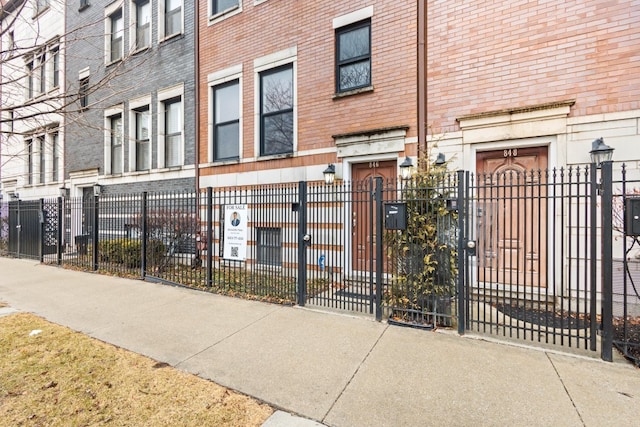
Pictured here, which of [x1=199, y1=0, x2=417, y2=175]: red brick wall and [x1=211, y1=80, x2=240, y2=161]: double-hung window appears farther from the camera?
[x1=211, y1=80, x2=240, y2=161]: double-hung window

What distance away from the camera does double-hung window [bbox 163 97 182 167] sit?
10.6 m

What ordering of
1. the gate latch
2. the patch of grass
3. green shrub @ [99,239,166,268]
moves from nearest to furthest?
1. the patch of grass
2. the gate latch
3. green shrub @ [99,239,166,268]

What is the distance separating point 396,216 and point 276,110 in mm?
5393

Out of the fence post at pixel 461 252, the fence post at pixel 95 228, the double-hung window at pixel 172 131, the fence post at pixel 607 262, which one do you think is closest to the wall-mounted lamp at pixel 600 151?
the fence post at pixel 607 262

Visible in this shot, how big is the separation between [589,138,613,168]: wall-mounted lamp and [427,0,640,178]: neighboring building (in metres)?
0.25

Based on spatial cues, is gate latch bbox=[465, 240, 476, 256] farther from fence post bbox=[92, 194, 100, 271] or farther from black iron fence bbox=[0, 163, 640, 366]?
fence post bbox=[92, 194, 100, 271]

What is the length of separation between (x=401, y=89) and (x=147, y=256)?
7.29 m

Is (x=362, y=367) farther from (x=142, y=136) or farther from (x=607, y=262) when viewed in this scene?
(x=142, y=136)

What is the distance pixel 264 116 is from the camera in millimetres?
8938

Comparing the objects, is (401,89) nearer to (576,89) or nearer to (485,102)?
(485,102)

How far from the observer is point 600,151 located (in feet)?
15.8

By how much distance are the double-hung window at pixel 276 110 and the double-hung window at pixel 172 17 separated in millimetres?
4235

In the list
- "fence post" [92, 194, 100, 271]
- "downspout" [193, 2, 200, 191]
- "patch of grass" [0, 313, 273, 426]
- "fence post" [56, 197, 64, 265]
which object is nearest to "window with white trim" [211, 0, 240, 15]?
"downspout" [193, 2, 200, 191]

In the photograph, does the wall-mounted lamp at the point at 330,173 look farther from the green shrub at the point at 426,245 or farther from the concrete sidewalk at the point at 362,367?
the concrete sidewalk at the point at 362,367
